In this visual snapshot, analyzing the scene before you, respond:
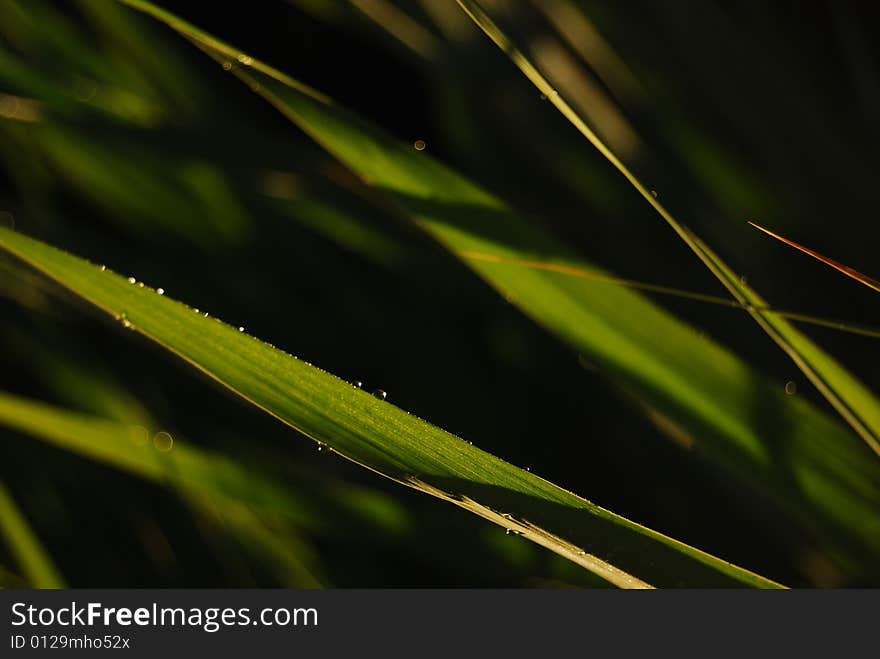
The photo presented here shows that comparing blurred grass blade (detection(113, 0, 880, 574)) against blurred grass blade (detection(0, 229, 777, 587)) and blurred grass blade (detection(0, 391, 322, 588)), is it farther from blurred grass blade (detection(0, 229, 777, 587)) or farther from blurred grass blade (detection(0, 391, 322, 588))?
blurred grass blade (detection(0, 391, 322, 588))

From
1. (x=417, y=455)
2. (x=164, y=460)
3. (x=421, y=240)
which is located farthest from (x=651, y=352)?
(x=164, y=460)

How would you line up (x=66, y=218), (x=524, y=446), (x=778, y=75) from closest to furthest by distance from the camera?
(x=778, y=75)
(x=524, y=446)
(x=66, y=218)

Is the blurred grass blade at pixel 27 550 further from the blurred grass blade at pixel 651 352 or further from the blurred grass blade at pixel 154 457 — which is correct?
the blurred grass blade at pixel 651 352

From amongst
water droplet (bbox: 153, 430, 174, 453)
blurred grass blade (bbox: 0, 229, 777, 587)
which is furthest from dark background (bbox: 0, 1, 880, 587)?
blurred grass blade (bbox: 0, 229, 777, 587)

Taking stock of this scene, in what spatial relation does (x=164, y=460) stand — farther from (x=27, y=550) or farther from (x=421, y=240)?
(x=421, y=240)

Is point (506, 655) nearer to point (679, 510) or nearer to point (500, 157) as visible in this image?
point (679, 510)

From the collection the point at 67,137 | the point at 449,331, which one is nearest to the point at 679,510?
the point at 449,331
